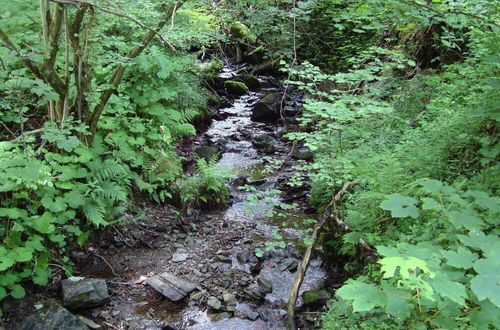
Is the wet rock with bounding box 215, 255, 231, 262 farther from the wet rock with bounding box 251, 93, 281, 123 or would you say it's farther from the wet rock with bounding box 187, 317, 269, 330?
the wet rock with bounding box 251, 93, 281, 123

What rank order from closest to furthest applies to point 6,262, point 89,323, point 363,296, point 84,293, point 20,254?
point 363,296 → point 6,262 → point 20,254 → point 89,323 → point 84,293

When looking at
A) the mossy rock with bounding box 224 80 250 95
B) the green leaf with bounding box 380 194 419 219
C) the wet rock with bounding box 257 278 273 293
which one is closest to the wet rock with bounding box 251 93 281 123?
the mossy rock with bounding box 224 80 250 95

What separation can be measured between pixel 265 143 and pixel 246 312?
6.28 meters

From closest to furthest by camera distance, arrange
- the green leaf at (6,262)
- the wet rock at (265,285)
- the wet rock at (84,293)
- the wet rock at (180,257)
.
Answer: the green leaf at (6,262)
the wet rock at (84,293)
the wet rock at (265,285)
the wet rock at (180,257)

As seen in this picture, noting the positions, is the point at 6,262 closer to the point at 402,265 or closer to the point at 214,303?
the point at 214,303

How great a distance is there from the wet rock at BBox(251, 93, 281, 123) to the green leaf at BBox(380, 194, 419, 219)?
1010 centimetres

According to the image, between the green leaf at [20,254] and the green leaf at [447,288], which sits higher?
the green leaf at [447,288]

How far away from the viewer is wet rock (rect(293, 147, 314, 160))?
31.5 ft

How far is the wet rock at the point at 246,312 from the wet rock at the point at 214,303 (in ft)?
0.86

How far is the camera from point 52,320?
4012 mm

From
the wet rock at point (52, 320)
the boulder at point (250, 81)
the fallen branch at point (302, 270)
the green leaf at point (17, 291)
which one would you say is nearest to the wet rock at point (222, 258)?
the fallen branch at point (302, 270)

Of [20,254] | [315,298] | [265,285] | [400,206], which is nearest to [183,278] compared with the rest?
[265,285]

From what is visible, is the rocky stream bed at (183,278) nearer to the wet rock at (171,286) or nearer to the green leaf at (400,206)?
the wet rock at (171,286)

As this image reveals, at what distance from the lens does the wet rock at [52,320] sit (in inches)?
155
